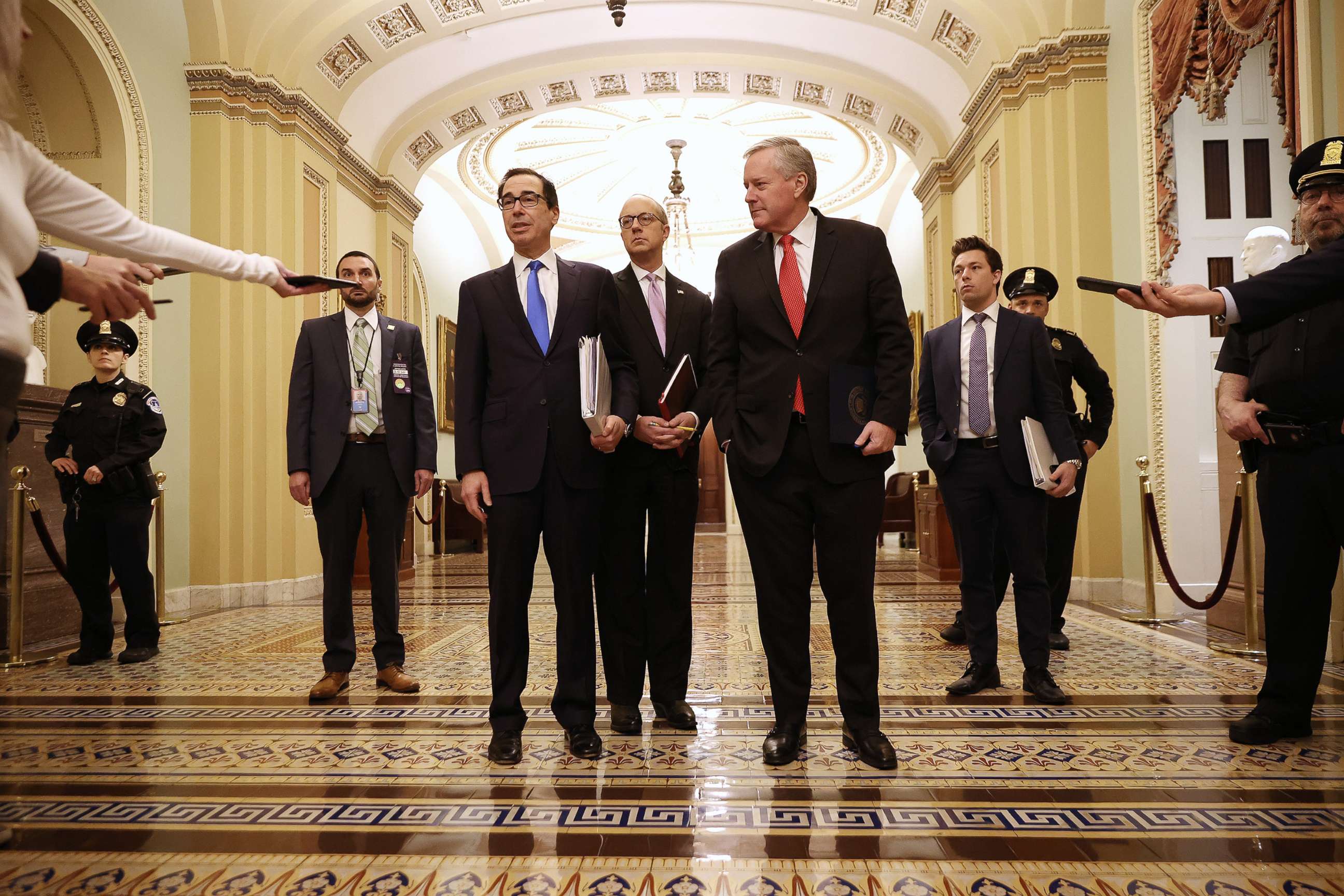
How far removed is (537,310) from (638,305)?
0.39 m

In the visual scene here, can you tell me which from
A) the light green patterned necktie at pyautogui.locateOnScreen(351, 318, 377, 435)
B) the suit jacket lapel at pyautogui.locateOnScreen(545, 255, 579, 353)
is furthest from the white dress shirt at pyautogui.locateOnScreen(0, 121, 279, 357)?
the light green patterned necktie at pyautogui.locateOnScreen(351, 318, 377, 435)


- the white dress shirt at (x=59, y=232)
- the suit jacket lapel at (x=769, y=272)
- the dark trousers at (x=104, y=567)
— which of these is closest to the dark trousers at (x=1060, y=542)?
the suit jacket lapel at (x=769, y=272)

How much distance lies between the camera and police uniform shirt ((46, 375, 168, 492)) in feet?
15.1

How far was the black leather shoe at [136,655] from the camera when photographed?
180 inches

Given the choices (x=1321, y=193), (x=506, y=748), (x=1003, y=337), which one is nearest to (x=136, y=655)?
(x=506, y=748)

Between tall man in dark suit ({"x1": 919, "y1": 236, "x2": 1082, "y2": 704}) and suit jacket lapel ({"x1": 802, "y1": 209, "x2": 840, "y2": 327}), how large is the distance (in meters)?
1.14

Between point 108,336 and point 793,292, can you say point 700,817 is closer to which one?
point 793,292

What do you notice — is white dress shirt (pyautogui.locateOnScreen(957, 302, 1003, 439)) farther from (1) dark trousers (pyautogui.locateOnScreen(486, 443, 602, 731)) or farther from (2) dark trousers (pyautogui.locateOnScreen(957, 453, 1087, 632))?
(1) dark trousers (pyautogui.locateOnScreen(486, 443, 602, 731))

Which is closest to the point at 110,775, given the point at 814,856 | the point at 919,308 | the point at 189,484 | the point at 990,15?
the point at 814,856

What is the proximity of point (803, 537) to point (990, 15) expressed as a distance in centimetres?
682

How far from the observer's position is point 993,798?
7.77 ft

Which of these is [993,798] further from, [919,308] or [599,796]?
[919,308]

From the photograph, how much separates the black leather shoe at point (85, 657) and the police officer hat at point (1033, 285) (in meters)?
4.93

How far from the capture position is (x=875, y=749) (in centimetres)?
261
